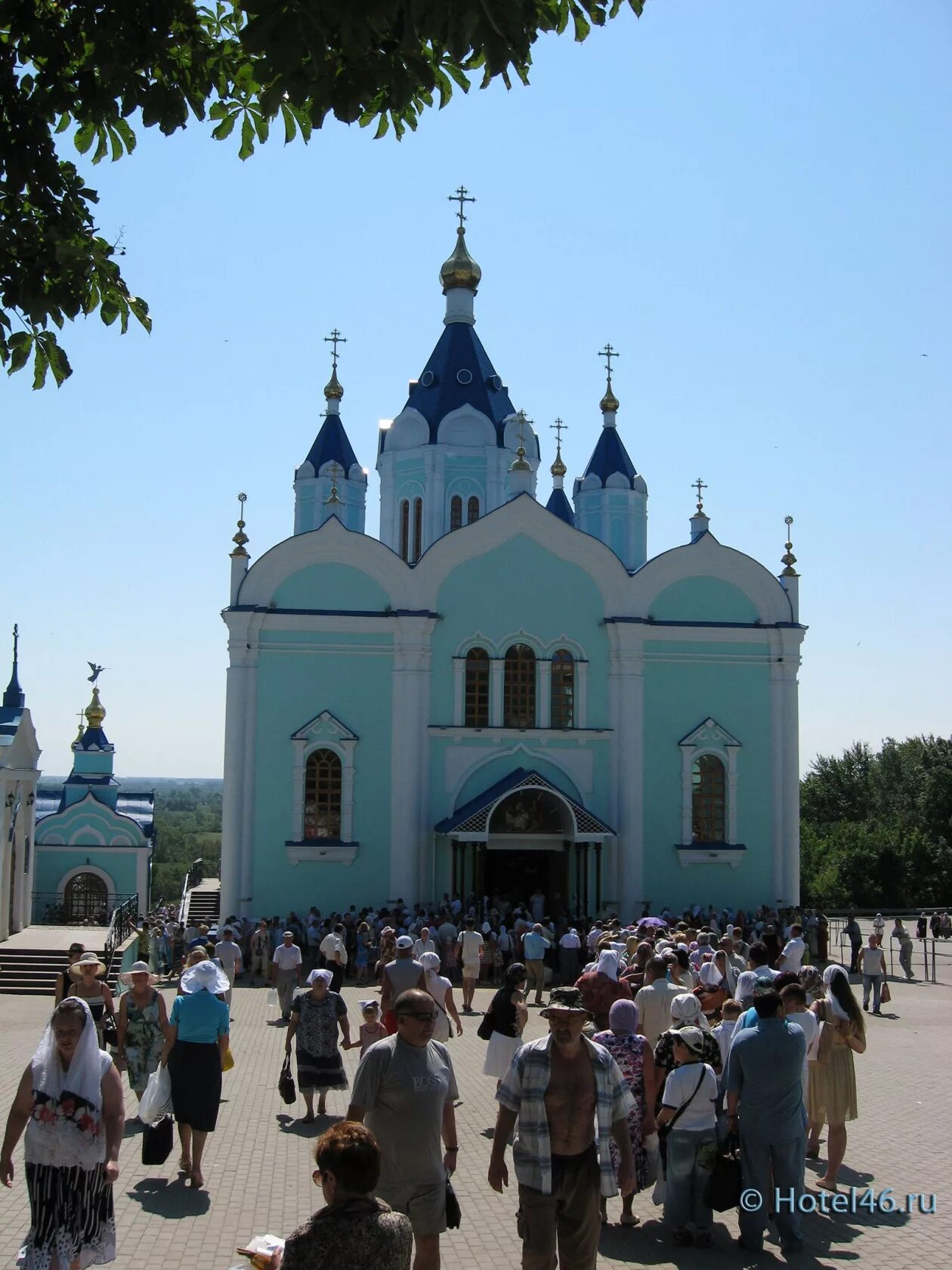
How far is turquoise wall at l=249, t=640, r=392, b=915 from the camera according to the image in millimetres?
27484

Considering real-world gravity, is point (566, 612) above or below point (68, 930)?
above

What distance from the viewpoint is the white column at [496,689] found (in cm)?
2812

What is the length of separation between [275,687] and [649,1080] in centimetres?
2015

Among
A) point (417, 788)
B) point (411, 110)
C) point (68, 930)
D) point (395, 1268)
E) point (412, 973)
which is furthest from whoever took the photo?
point (417, 788)

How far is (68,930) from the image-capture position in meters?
25.7

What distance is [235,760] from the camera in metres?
27.3

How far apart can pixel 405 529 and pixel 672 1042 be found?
2695cm

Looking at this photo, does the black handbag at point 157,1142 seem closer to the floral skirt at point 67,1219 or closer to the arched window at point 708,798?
the floral skirt at point 67,1219

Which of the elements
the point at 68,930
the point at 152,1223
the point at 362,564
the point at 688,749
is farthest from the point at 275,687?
the point at 152,1223

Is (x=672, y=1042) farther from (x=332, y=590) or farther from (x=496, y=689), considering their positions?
(x=332, y=590)

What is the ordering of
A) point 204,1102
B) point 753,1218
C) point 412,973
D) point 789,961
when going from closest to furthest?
point 753,1218, point 204,1102, point 412,973, point 789,961

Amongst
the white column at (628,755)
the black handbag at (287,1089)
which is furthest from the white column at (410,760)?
the black handbag at (287,1089)

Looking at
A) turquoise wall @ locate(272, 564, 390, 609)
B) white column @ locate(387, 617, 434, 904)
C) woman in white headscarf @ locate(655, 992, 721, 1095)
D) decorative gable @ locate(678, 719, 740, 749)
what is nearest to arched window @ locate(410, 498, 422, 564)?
turquoise wall @ locate(272, 564, 390, 609)

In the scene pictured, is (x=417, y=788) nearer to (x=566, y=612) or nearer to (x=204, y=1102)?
(x=566, y=612)
